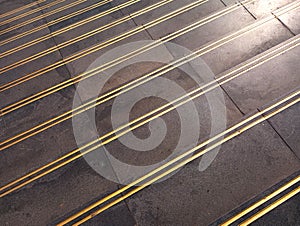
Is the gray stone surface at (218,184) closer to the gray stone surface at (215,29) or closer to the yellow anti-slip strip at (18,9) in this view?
the gray stone surface at (215,29)

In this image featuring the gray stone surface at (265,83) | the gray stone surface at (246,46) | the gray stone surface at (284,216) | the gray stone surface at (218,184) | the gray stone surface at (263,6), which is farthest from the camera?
the gray stone surface at (263,6)

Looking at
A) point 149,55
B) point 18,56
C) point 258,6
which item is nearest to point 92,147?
point 149,55

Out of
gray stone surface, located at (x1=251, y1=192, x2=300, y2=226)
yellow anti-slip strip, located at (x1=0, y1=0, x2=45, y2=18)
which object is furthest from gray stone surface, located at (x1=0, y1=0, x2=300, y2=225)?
yellow anti-slip strip, located at (x1=0, y1=0, x2=45, y2=18)

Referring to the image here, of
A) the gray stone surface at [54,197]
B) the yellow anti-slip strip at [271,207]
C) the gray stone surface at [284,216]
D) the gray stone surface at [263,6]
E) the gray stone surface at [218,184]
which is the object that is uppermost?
the gray stone surface at [263,6]

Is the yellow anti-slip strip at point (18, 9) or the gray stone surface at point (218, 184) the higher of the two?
the yellow anti-slip strip at point (18, 9)

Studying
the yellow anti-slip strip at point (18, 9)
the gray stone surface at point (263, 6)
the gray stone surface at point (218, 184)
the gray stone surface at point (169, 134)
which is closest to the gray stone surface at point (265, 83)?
the gray stone surface at point (169, 134)

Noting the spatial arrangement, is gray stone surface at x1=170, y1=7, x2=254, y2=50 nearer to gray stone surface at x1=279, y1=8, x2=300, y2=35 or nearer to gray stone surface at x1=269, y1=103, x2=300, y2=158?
gray stone surface at x1=279, y1=8, x2=300, y2=35

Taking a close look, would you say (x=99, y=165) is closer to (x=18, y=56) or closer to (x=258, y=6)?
(x=18, y=56)

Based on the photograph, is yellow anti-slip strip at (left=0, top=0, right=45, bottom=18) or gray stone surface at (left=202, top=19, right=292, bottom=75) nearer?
gray stone surface at (left=202, top=19, right=292, bottom=75)

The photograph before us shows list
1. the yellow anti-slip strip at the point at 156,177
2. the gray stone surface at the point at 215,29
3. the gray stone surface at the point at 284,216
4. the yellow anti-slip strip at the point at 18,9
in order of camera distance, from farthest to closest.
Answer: the yellow anti-slip strip at the point at 18,9 < the gray stone surface at the point at 215,29 < the yellow anti-slip strip at the point at 156,177 < the gray stone surface at the point at 284,216

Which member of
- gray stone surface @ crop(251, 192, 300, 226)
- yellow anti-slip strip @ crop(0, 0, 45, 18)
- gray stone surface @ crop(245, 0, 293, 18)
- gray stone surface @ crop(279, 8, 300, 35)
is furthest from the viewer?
yellow anti-slip strip @ crop(0, 0, 45, 18)

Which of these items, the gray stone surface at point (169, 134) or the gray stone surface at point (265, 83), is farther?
the gray stone surface at point (265, 83)

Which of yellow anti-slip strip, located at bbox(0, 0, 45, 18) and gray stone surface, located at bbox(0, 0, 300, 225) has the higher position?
yellow anti-slip strip, located at bbox(0, 0, 45, 18)

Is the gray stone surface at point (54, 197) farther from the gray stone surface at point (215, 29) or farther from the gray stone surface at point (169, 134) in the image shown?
the gray stone surface at point (215, 29)
